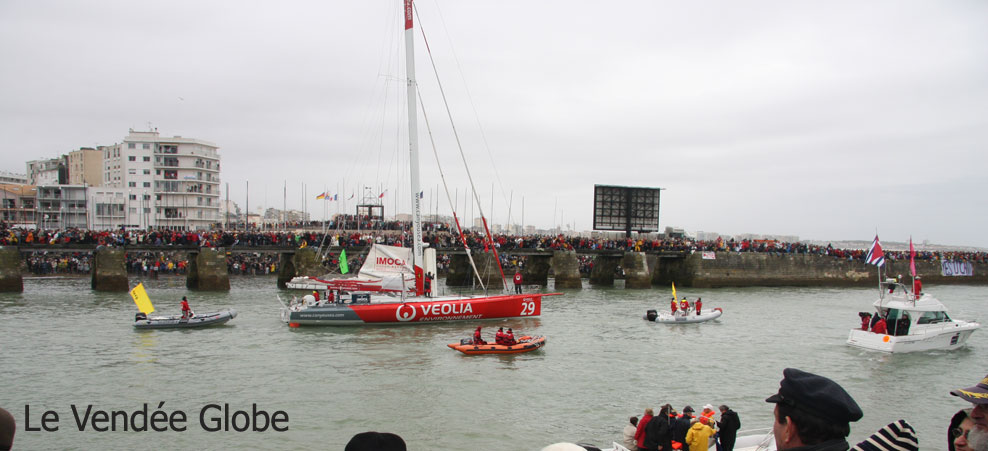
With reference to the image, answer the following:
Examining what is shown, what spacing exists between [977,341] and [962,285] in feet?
153

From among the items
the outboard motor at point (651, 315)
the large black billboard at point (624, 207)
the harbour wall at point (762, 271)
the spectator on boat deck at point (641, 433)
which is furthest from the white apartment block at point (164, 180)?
the spectator on boat deck at point (641, 433)

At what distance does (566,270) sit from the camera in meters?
51.0

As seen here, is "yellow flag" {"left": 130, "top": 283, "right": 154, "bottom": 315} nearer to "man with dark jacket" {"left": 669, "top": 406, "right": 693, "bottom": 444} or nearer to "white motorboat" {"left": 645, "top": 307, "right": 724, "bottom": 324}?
"white motorboat" {"left": 645, "top": 307, "right": 724, "bottom": 324}

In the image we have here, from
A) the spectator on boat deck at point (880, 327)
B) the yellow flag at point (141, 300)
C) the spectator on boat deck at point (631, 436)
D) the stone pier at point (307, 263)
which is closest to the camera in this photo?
the spectator on boat deck at point (631, 436)

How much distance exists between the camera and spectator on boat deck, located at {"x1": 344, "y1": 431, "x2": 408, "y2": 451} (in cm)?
360

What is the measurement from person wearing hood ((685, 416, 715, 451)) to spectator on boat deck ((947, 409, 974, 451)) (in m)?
5.40

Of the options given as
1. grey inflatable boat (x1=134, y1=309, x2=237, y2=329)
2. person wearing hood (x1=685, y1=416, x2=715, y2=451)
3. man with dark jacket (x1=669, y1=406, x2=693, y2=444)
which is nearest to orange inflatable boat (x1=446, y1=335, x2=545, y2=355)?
man with dark jacket (x1=669, y1=406, x2=693, y2=444)

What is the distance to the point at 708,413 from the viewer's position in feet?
37.7

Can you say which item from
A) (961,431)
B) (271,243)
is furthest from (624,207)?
(961,431)

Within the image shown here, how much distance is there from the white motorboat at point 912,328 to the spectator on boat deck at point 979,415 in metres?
23.9

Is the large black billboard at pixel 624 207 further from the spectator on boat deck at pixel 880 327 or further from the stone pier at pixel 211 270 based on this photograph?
the spectator on boat deck at pixel 880 327

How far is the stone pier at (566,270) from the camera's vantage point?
50906 millimetres

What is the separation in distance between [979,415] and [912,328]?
24.9 m

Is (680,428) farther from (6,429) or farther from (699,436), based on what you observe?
(6,429)
